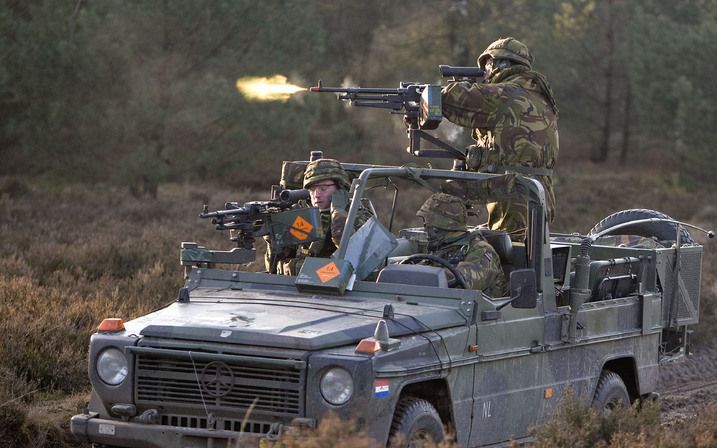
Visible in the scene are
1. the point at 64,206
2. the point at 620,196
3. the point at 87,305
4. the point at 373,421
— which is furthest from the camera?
the point at 620,196

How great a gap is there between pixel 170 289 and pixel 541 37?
2783 cm

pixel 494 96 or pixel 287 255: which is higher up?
pixel 494 96

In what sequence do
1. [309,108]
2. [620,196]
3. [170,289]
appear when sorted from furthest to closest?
[620,196] < [309,108] < [170,289]

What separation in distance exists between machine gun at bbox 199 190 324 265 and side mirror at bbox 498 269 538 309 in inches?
54.7

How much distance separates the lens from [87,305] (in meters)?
12.2

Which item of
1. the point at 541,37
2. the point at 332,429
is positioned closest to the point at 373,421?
the point at 332,429

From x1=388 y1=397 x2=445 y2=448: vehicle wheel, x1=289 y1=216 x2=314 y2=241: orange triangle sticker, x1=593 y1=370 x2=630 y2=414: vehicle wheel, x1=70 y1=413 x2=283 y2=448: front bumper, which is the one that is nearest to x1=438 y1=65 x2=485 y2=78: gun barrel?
x1=289 y1=216 x2=314 y2=241: orange triangle sticker

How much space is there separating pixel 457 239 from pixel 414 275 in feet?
1.89

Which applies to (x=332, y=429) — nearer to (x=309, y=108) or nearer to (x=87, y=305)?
(x=87, y=305)

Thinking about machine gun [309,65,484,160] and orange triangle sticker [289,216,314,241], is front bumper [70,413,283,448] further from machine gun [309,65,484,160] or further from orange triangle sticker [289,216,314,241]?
machine gun [309,65,484,160]

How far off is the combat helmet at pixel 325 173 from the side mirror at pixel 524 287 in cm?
161

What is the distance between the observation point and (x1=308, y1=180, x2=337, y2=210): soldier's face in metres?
8.91

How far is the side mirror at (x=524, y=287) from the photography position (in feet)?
25.6

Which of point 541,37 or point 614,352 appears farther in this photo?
point 541,37
